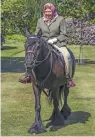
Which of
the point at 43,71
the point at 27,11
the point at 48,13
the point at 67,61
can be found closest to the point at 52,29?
the point at 48,13

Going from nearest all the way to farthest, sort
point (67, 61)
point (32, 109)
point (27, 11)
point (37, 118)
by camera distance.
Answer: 1. point (37, 118)
2. point (67, 61)
3. point (32, 109)
4. point (27, 11)

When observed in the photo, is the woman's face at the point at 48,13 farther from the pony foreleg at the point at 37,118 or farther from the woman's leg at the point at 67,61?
the pony foreleg at the point at 37,118

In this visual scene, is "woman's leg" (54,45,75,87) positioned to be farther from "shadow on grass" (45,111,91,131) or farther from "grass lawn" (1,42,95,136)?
"grass lawn" (1,42,95,136)

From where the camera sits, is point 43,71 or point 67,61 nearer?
point 43,71

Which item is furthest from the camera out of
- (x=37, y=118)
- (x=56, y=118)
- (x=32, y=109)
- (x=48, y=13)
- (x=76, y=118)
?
(x=32, y=109)

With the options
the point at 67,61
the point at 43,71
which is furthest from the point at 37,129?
the point at 67,61

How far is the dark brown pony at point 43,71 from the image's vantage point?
8758mm

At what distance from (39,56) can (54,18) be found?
154 centimetres

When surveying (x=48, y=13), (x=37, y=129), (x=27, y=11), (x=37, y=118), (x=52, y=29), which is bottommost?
(x=37, y=129)

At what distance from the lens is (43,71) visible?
9422mm

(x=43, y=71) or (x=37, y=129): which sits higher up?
(x=43, y=71)

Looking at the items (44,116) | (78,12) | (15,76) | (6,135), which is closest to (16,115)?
(44,116)

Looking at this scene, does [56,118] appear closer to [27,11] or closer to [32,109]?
[32,109]

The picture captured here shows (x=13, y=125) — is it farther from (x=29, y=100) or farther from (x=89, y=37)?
(x=89, y=37)
